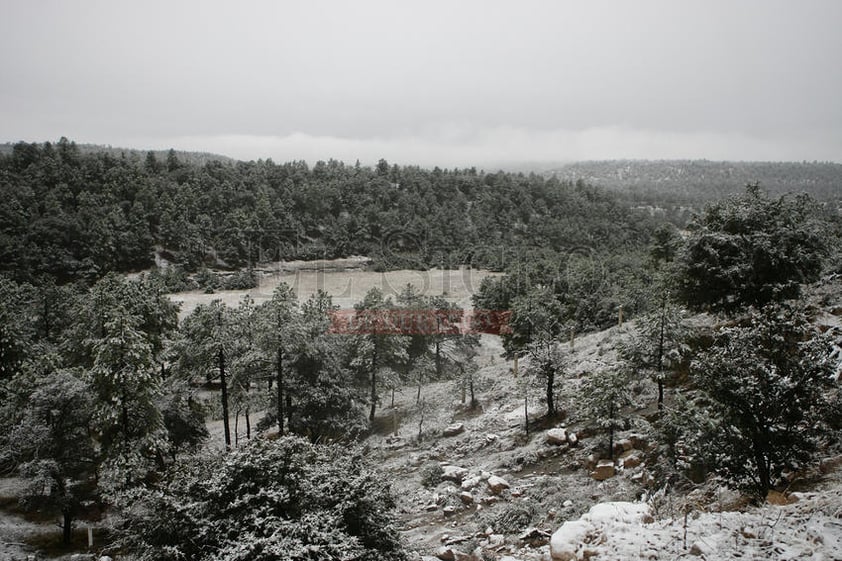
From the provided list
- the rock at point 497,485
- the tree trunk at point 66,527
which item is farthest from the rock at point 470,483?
the tree trunk at point 66,527

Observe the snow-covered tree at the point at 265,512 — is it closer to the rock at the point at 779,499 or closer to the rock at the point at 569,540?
the rock at the point at 569,540

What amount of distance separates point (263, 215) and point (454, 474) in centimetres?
9971

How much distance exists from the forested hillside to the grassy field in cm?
655

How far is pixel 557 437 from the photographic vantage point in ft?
63.6

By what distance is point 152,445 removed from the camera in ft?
66.7

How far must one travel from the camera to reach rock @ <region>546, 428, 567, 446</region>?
63.3ft

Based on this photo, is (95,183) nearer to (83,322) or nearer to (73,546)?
(83,322)

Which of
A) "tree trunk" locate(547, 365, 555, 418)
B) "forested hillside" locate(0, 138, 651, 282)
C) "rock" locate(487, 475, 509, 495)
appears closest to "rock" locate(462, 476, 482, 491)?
"rock" locate(487, 475, 509, 495)

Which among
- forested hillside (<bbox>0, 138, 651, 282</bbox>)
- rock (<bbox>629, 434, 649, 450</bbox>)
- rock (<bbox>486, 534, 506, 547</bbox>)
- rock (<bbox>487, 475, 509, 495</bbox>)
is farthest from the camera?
forested hillside (<bbox>0, 138, 651, 282</bbox>)

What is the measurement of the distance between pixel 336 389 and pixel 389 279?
73.3 metres

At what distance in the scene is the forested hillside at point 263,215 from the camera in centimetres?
8450

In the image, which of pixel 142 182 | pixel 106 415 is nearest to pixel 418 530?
pixel 106 415

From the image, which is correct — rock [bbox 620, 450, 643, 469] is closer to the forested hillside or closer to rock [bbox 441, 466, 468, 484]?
rock [bbox 441, 466, 468, 484]

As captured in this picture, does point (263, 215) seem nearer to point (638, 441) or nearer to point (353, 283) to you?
point (353, 283)
